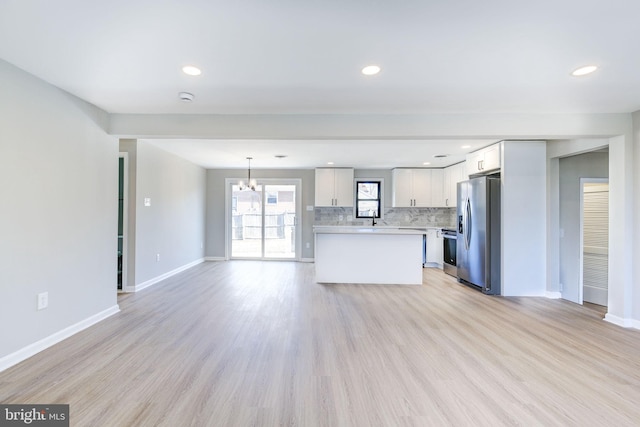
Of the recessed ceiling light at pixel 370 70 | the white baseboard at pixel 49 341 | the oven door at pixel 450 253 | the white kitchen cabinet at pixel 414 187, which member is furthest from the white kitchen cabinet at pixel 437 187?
the white baseboard at pixel 49 341

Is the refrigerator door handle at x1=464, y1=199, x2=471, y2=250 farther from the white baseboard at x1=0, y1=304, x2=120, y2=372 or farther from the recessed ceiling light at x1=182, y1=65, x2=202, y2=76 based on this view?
the white baseboard at x1=0, y1=304, x2=120, y2=372

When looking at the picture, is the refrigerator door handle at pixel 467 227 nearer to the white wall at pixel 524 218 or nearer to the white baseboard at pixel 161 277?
the white wall at pixel 524 218

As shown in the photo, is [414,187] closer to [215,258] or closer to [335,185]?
[335,185]

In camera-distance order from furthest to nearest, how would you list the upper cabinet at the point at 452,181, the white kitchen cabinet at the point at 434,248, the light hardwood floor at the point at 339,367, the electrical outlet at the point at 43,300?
the white kitchen cabinet at the point at 434,248 → the upper cabinet at the point at 452,181 → the electrical outlet at the point at 43,300 → the light hardwood floor at the point at 339,367

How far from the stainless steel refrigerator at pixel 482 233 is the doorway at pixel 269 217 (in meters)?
4.03

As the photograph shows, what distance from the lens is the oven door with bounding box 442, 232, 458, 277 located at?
19.0 ft

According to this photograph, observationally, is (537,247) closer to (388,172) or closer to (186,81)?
(388,172)

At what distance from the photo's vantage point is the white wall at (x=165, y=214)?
4.71 m

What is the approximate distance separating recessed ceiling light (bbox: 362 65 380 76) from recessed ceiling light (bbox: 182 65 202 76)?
134cm

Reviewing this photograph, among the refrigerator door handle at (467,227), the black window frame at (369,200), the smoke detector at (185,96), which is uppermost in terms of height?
the smoke detector at (185,96)

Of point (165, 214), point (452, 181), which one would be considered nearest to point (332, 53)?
point (165, 214)

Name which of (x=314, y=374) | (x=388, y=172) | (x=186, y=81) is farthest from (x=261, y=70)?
(x=388, y=172)

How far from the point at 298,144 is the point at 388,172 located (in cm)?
347

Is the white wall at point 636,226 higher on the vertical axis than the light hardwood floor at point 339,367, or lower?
higher
